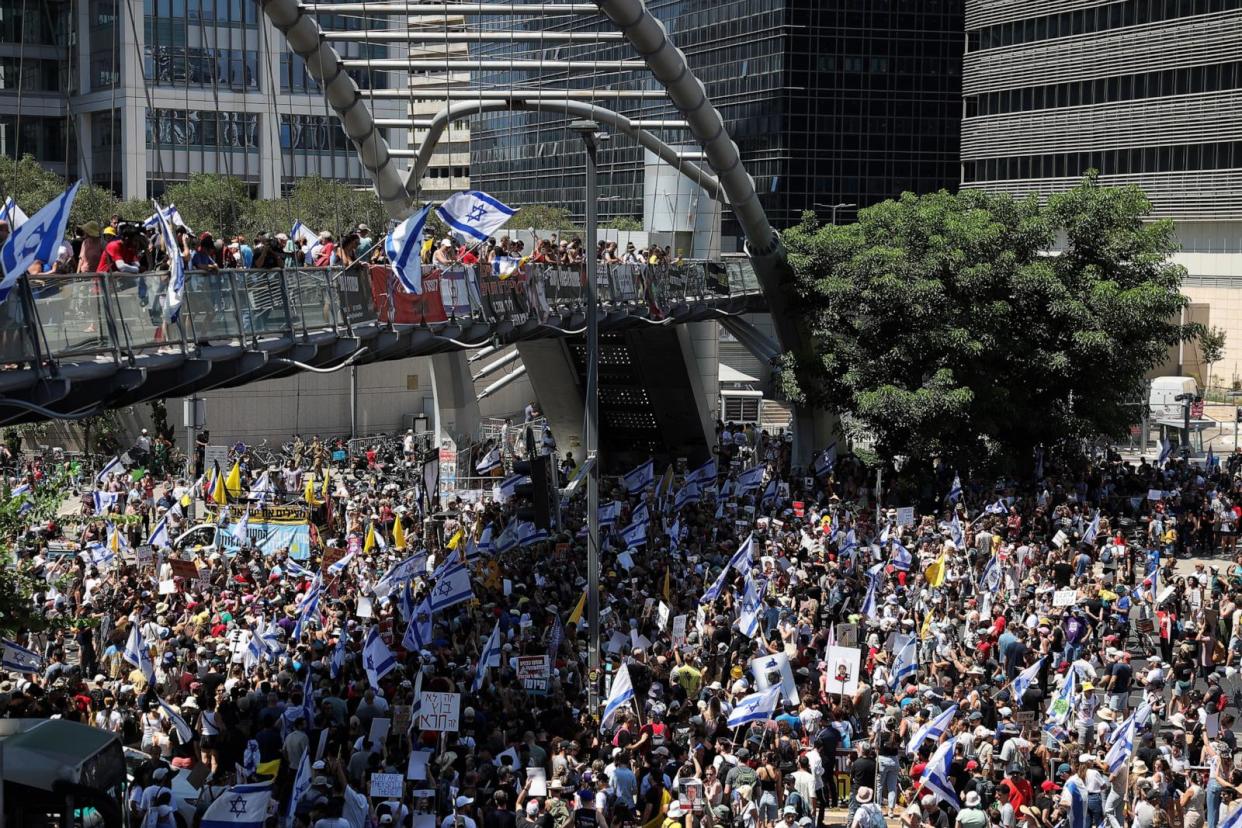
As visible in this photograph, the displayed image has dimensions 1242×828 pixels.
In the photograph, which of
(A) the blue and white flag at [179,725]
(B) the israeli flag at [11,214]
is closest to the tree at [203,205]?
(B) the israeli flag at [11,214]

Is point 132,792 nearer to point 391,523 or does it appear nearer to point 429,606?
point 429,606

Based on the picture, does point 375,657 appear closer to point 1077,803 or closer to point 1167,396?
point 1077,803

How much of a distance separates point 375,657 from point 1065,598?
1054cm

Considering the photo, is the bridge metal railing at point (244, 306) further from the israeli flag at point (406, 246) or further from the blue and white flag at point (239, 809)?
the blue and white flag at point (239, 809)

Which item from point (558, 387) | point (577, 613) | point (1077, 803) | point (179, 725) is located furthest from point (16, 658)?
point (558, 387)

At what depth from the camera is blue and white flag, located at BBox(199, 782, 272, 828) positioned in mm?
15992

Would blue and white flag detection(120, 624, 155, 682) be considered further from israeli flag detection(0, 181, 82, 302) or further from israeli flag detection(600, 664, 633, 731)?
israeli flag detection(0, 181, 82, 302)

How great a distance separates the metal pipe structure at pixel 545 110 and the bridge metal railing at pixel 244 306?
6448mm

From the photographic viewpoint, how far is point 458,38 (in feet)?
118

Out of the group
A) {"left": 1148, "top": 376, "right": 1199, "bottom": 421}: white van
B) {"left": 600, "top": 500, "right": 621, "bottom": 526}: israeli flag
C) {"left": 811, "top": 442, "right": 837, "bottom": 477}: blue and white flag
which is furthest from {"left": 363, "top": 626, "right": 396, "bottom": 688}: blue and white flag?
{"left": 1148, "top": 376, "right": 1199, "bottom": 421}: white van

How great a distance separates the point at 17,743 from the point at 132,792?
143 cm

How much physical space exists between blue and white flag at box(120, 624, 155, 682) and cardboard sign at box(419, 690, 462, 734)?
15.8ft

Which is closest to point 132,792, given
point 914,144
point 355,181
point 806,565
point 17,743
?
point 17,743

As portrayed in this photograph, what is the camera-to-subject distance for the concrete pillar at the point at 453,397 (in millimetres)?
39000
